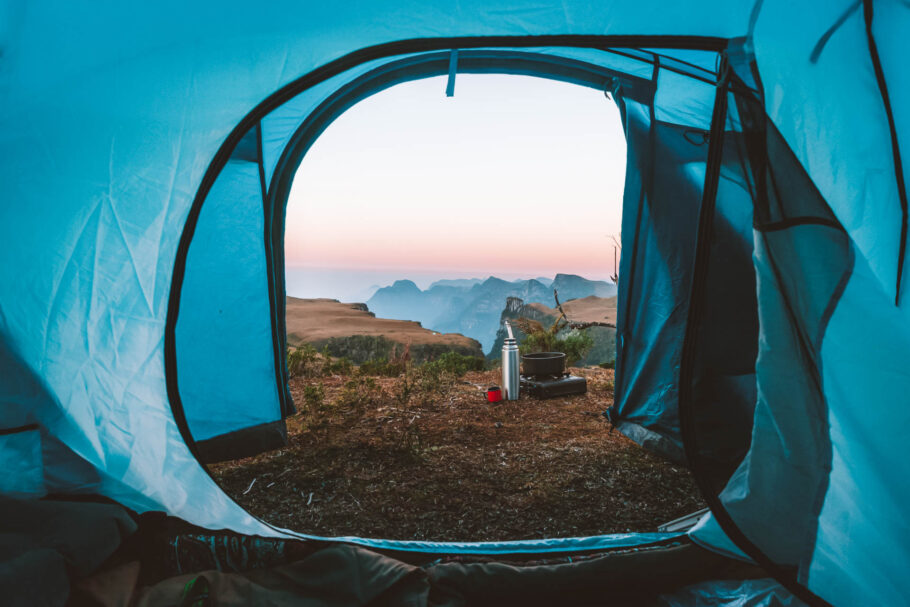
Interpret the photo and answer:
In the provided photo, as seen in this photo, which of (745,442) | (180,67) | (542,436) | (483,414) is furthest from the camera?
(483,414)

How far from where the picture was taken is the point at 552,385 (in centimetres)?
383

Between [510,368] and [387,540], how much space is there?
2235 mm

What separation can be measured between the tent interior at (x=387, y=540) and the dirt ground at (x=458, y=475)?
1.18ft


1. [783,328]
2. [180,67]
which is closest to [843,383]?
[783,328]

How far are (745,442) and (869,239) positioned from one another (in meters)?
0.64

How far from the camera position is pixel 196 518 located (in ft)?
5.42

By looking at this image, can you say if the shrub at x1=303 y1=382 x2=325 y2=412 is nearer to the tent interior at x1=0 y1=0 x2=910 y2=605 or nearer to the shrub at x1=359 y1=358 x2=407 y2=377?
the shrub at x1=359 y1=358 x2=407 y2=377

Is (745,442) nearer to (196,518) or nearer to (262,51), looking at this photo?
(196,518)

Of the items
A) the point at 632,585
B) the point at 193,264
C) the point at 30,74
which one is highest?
the point at 30,74

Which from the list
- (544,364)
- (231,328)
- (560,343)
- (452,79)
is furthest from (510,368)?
(452,79)

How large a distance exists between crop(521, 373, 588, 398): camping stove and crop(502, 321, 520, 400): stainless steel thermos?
0.15 meters

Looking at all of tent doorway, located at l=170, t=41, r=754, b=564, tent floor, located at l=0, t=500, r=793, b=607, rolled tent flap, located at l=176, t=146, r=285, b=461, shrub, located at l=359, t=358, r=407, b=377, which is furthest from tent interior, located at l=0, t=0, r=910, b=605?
shrub, located at l=359, t=358, r=407, b=377

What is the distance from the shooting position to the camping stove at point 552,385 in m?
3.83

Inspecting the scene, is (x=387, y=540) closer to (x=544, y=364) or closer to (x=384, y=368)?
(x=544, y=364)
